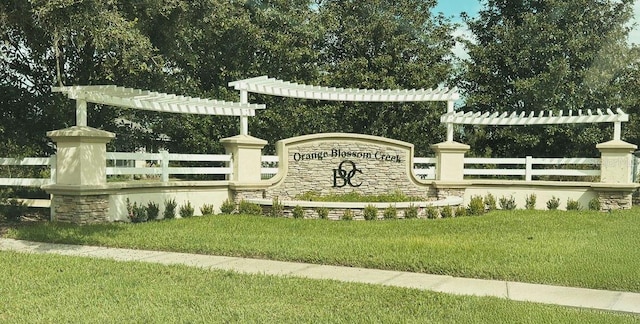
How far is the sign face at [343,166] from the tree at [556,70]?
22.2 ft

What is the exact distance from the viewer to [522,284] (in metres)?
7.29

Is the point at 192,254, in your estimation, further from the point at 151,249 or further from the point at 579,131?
the point at 579,131

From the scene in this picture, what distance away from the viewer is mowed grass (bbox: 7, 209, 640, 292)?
785 centimetres

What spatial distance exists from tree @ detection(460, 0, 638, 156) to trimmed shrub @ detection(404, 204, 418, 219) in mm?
8726

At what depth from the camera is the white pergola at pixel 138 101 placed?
40.3 feet

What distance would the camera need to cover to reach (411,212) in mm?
14297

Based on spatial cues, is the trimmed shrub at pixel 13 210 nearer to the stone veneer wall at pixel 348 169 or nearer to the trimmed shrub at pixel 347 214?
the stone veneer wall at pixel 348 169

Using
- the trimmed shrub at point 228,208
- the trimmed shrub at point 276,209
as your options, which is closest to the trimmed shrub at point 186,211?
the trimmed shrub at point 228,208

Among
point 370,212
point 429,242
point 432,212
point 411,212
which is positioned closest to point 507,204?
point 432,212

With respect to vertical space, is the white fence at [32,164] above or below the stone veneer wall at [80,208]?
above

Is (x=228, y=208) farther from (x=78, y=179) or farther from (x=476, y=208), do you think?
(x=476, y=208)

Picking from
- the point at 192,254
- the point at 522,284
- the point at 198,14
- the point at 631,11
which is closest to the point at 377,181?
the point at 198,14

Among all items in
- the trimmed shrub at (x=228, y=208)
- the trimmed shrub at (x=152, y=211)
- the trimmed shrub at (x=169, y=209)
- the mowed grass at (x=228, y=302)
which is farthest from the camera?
the trimmed shrub at (x=228, y=208)

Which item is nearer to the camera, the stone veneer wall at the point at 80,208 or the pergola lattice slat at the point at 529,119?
the stone veneer wall at the point at 80,208
